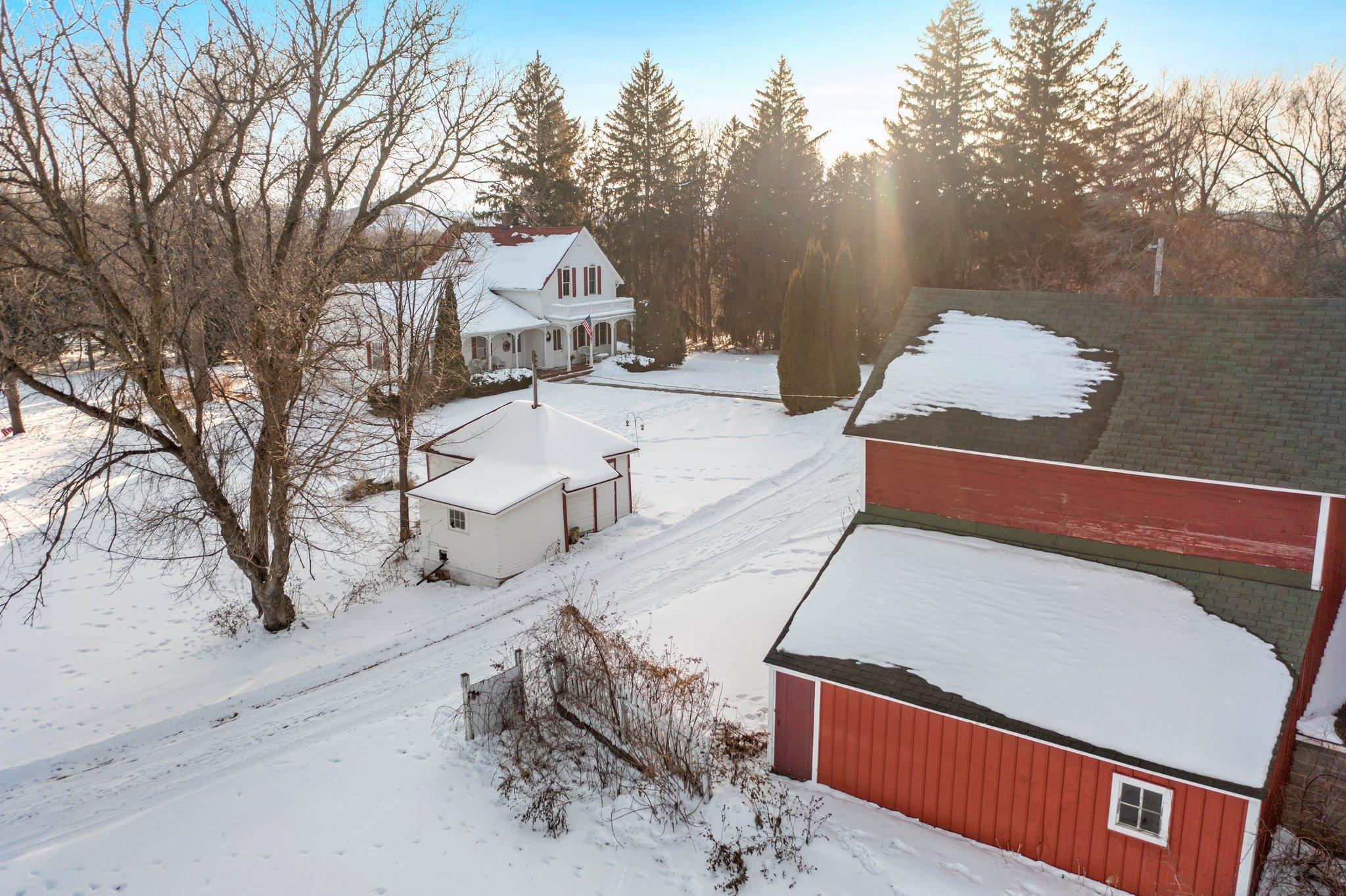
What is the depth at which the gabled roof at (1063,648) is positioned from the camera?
28.9ft

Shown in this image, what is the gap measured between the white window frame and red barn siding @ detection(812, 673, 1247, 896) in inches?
1.9

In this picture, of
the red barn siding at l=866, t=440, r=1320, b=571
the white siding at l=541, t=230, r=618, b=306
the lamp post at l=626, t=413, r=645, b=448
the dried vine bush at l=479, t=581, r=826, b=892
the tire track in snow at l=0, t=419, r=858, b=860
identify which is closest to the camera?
the dried vine bush at l=479, t=581, r=826, b=892

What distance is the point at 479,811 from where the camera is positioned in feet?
33.9

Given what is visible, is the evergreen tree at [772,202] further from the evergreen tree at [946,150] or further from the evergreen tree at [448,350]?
the evergreen tree at [448,350]

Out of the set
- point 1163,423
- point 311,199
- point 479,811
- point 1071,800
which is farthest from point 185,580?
point 1163,423

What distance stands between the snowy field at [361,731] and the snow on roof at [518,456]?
1.81m

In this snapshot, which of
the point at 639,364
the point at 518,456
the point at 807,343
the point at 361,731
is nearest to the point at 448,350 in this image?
the point at 518,456

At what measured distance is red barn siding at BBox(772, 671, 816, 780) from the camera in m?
10.9

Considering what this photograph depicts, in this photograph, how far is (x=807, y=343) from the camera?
3130 centimetres

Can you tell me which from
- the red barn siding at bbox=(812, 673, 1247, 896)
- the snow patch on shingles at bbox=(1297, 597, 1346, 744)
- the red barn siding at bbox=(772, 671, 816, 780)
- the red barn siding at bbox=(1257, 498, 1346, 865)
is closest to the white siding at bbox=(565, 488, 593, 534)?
the red barn siding at bbox=(772, 671, 816, 780)

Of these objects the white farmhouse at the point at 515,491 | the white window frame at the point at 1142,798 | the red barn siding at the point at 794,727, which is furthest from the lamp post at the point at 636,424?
the white window frame at the point at 1142,798

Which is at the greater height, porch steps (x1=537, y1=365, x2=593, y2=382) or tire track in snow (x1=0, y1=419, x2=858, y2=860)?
porch steps (x1=537, y1=365, x2=593, y2=382)

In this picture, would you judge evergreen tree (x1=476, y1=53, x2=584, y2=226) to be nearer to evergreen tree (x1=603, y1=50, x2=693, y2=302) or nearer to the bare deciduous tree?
evergreen tree (x1=603, y1=50, x2=693, y2=302)

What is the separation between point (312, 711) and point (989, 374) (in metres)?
12.2
